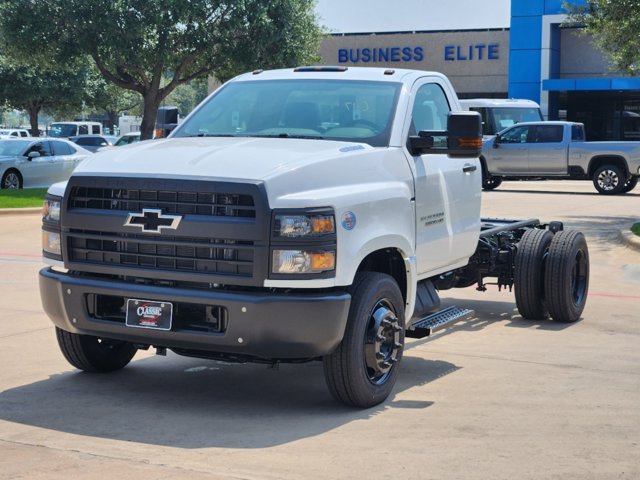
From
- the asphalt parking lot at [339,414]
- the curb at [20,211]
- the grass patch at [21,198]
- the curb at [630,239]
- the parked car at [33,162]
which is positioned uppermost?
the parked car at [33,162]

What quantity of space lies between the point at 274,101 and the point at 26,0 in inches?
1168

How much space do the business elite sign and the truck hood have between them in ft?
163

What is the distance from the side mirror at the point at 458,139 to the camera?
734 cm

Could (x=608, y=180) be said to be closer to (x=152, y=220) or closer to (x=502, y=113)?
(x=502, y=113)

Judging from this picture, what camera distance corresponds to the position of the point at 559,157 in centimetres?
3062

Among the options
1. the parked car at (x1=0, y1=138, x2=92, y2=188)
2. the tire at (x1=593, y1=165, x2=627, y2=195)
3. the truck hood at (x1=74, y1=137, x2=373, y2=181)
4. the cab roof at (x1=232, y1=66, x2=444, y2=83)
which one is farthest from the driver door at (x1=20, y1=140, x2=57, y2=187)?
the truck hood at (x1=74, y1=137, x2=373, y2=181)

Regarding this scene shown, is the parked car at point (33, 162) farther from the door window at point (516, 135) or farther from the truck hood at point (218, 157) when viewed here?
the truck hood at point (218, 157)

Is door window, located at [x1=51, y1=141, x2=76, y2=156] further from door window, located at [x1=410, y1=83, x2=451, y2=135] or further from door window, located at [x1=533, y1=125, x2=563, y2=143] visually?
door window, located at [x1=410, y1=83, x2=451, y2=135]

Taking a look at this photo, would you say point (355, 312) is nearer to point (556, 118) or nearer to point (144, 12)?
point (144, 12)

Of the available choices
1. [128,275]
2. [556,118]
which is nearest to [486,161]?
[556,118]

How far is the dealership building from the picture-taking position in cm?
5038

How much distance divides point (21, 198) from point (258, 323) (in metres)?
17.1

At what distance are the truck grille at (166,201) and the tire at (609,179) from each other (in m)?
24.2

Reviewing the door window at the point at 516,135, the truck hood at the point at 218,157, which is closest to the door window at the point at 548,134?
the door window at the point at 516,135
